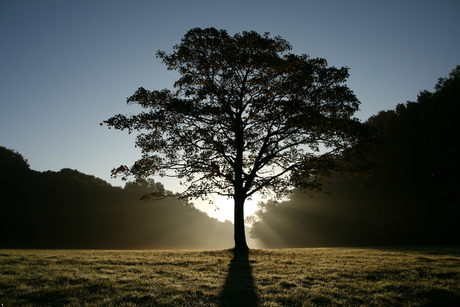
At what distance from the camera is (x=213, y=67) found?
2147 cm

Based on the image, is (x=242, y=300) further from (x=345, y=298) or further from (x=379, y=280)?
(x=379, y=280)

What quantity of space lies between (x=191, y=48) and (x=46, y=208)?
5983cm

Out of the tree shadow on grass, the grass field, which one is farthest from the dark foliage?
the tree shadow on grass

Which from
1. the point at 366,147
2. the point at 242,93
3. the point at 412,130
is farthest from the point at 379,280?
the point at 412,130

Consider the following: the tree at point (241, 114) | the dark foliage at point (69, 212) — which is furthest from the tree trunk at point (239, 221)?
the dark foliage at point (69, 212)

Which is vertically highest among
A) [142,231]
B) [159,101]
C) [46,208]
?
[159,101]

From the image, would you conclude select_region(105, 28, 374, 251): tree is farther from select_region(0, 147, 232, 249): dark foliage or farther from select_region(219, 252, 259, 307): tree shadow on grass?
select_region(0, 147, 232, 249): dark foliage

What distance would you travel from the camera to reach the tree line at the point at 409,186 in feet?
117

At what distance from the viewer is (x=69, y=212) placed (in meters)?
66.8

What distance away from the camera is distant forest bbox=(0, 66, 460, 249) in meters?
37.2

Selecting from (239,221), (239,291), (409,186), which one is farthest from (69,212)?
(239,291)

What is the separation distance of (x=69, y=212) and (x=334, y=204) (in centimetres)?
5835

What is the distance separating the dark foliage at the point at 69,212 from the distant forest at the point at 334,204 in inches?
7.8

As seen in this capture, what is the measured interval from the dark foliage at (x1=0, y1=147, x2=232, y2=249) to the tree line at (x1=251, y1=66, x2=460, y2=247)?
42801 mm
